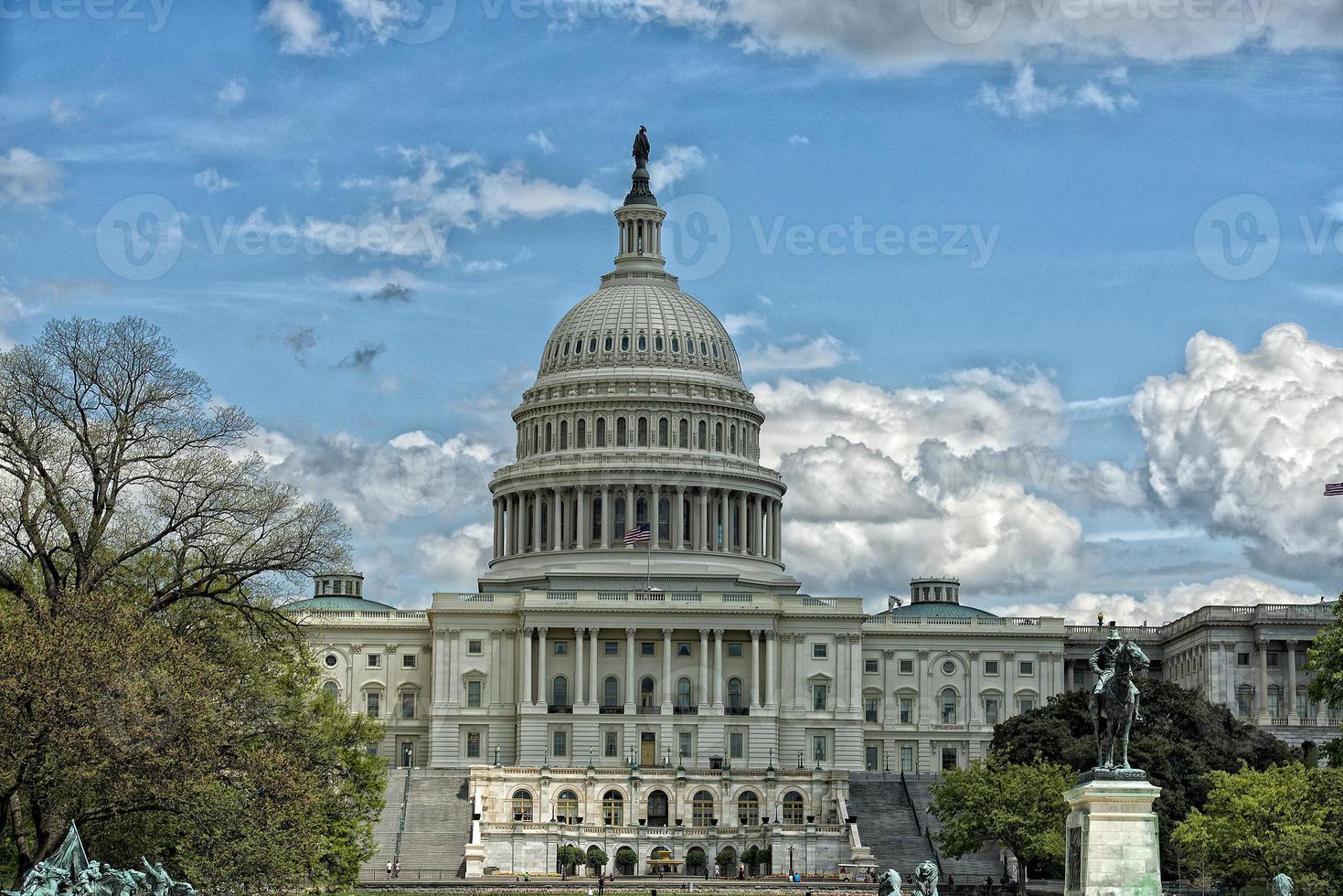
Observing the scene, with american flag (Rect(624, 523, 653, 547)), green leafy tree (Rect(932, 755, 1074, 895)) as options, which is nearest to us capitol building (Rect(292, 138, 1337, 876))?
american flag (Rect(624, 523, 653, 547))

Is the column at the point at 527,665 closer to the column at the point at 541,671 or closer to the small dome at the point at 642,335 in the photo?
the column at the point at 541,671

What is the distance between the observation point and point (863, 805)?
151250mm

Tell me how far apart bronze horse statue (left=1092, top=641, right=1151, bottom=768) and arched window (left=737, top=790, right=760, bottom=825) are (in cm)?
10318

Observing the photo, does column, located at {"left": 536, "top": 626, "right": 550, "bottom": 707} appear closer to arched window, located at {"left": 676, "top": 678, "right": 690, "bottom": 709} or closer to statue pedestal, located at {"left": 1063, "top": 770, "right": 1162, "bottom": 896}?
arched window, located at {"left": 676, "top": 678, "right": 690, "bottom": 709}

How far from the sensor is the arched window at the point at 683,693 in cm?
17000

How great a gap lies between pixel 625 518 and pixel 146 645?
381 ft

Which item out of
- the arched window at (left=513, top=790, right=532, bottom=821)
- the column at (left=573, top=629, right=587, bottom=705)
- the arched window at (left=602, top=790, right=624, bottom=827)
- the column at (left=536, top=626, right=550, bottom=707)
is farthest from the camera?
the column at (left=536, top=626, right=550, bottom=707)

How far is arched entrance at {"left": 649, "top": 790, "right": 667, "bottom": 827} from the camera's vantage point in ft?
503

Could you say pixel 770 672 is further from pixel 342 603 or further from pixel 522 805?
pixel 342 603

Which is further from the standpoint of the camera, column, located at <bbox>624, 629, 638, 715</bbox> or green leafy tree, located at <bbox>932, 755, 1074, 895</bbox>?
column, located at <bbox>624, 629, 638, 715</bbox>

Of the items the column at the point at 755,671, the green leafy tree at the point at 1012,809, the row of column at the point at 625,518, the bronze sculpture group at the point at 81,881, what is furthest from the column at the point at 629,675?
the bronze sculpture group at the point at 81,881

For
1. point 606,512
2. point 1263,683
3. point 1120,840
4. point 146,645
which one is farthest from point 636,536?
point 1120,840

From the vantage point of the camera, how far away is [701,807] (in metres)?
154

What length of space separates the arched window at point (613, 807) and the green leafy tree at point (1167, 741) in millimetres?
23907
